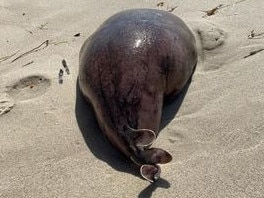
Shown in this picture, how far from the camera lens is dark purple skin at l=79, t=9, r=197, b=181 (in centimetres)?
266

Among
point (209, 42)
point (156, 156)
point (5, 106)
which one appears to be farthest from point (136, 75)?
point (209, 42)

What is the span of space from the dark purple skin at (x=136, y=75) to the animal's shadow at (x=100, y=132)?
0.07m

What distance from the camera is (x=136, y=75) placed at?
9.50 ft

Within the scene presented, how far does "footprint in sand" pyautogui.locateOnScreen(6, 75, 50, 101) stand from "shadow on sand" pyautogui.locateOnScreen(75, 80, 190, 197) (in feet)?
0.83

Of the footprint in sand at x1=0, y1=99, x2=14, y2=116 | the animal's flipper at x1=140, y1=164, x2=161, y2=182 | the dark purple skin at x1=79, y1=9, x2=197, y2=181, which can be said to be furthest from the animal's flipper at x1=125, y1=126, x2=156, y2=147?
the footprint in sand at x1=0, y1=99, x2=14, y2=116

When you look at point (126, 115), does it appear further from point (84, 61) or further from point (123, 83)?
point (84, 61)

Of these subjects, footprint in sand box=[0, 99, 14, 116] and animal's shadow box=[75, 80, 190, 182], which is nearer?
animal's shadow box=[75, 80, 190, 182]

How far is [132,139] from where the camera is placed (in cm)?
264

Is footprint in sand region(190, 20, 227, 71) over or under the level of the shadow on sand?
over

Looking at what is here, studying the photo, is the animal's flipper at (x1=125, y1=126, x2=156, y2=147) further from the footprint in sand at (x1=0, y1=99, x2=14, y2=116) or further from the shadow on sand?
the footprint in sand at (x1=0, y1=99, x2=14, y2=116)

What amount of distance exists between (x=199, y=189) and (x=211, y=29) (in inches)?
67.9

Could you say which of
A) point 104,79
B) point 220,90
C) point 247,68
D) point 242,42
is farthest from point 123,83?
point 242,42

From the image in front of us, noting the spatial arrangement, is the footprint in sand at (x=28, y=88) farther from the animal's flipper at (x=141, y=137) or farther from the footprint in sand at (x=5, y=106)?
the animal's flipper at (x=141, y=137)

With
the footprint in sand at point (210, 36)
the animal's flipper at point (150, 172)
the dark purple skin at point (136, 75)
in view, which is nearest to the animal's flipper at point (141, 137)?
the dark purple skin at point (136, 75)
